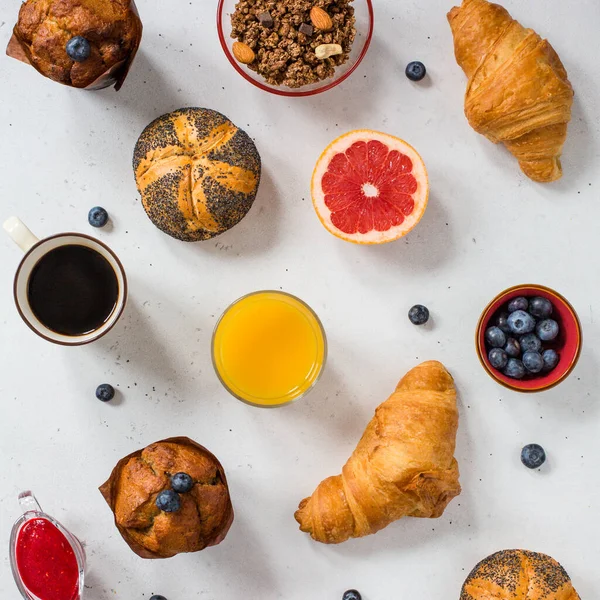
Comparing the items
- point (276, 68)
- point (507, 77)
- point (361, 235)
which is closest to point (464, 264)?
point (361, 235)

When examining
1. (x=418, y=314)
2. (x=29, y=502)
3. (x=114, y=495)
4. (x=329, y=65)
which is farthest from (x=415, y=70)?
(x=29, y=502)

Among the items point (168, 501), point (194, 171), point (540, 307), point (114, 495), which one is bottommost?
point (114, 495)

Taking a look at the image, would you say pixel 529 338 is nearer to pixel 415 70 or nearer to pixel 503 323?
pixel 503 323

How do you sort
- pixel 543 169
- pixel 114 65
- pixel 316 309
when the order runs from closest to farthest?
pixel 114 65 → pixel 543 169 → pixel 316 309

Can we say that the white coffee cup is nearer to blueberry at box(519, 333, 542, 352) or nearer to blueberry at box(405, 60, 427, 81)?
blueberry at box(405, 60, 427, 81)

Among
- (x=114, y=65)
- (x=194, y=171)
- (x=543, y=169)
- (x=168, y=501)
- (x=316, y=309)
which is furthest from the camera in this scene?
(x=316, y=309)

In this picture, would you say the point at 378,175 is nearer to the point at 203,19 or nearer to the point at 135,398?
the point at 203,19

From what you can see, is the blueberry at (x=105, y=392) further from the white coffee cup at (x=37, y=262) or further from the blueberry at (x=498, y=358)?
the blueberry at (x=498, y=358)
